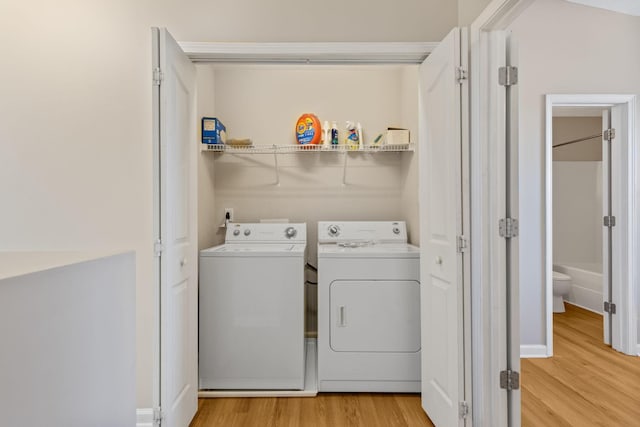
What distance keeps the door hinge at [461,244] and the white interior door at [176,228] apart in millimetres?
1342

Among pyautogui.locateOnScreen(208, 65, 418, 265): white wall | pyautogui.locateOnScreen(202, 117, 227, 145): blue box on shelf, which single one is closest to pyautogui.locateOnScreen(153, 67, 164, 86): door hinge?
pyautogui.locateOnScreen(202, 117, 227, 145): blue box on shelf

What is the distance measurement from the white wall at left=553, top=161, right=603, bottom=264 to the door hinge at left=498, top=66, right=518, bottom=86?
376 cm

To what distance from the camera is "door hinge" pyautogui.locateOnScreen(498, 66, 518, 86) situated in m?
1.56

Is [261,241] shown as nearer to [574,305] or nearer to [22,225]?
[22,225]

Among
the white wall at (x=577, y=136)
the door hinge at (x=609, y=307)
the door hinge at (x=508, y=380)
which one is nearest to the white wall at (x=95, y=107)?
the door hinge at (x=508, y=380)

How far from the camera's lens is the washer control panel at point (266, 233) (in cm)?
277

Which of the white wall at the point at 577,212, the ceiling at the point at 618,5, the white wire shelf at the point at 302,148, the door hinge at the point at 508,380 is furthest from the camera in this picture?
the white wall at the point at 577,212

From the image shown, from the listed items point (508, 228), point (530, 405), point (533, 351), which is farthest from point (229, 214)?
point (533, 351)

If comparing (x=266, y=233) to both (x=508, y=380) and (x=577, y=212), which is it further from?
(x=577, y=212)

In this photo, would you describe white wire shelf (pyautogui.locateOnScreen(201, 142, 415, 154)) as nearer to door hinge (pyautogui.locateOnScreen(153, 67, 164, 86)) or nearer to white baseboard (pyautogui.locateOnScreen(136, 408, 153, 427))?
door hinge (pyautogui.locateOnScreen(153, 67, 164, 86))

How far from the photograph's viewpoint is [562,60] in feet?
8.89

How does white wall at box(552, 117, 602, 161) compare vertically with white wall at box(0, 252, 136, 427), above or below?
above

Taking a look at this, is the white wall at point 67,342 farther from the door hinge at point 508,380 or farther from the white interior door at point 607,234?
the white interior door at point 607,234

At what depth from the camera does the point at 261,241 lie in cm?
276
